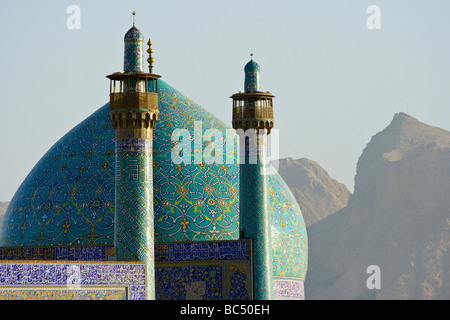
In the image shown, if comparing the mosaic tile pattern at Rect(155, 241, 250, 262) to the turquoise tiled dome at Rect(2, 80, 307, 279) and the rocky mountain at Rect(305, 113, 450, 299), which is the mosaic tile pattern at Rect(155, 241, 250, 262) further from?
the rocky mountain at Rect(305, 113, 450, 299)

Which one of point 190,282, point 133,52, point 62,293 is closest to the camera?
point 62,293

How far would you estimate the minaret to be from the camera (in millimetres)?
21469

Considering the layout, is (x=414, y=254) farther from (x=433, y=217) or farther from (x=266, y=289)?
(x=266, y=289)

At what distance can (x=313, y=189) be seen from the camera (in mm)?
100375

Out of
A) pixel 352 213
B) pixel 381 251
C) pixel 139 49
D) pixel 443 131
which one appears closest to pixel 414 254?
pixel 381 251

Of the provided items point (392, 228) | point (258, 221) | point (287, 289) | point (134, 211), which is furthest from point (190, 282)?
point (392, 228)

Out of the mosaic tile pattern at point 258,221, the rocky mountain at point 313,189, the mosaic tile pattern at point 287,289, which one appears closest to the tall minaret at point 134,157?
the mosaic tile pattern at point 258,221

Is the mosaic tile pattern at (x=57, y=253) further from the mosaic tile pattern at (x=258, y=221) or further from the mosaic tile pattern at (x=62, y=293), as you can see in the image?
the mosaic tile pattern at (x=258, y=221)

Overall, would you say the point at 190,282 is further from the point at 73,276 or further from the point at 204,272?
the point at 73,276

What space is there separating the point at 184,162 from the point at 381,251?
59.5 m

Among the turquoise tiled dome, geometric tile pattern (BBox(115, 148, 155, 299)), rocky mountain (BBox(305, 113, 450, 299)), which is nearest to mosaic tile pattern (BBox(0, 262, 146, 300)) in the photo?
geometric tile pattern (BBox(115, 148, 155, 299))

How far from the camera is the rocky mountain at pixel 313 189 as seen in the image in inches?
3853

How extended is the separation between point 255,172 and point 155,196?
2.08 metres

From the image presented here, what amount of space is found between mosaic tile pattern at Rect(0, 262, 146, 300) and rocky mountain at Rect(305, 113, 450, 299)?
5502 cm
